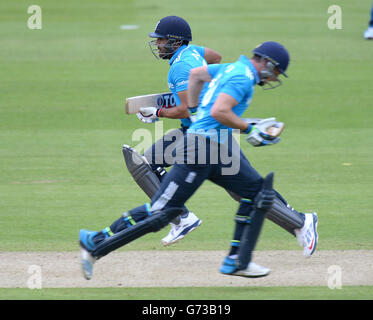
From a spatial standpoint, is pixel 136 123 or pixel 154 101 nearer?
pixel 154 101

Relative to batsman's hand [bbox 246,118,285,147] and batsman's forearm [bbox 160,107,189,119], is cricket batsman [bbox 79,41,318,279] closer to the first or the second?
batsman's hand [bbox 246,118,285,147]

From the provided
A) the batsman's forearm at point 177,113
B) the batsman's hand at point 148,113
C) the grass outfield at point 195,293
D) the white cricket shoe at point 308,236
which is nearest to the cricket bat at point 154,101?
the batsman's hand at point 148,113

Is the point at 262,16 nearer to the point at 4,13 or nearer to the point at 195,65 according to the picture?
the point at 4,13

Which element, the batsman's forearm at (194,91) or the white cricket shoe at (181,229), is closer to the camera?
the batsman's forearm at (194,91)

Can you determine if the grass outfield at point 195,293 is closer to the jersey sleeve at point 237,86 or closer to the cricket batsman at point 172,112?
the cricket batsman at point 172,112

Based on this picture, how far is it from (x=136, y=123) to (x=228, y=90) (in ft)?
24.1

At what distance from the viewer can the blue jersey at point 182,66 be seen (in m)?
6.79

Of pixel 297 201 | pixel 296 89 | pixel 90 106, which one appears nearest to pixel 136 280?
pixel 297 201

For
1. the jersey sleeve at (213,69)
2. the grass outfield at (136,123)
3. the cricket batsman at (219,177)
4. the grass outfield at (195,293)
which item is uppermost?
the jersey sleeve at (213,69)

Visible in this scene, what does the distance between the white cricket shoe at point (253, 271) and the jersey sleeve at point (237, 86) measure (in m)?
1.30

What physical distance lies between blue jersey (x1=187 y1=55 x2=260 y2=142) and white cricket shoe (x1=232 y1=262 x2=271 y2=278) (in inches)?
39.9

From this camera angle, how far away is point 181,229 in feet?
23.0

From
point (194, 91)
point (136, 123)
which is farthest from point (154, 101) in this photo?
point (136, 123)

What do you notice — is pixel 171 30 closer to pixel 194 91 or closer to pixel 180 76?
pixel 180 76
